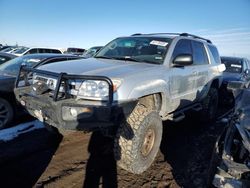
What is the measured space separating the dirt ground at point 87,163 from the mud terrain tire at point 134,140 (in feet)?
0.65

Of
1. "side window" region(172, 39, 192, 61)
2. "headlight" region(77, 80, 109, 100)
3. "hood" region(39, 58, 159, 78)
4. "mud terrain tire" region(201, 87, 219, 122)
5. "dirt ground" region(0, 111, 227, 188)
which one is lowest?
"dirt ground" region(0, 111, 227, 188)

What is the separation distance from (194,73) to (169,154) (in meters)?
1.74

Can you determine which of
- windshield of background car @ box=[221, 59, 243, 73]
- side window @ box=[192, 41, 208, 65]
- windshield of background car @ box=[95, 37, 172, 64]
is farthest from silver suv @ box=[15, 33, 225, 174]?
windshield of background car @ box=[221, 59, 243, 73]

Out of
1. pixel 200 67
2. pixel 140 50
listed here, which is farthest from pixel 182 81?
pixel 200 67

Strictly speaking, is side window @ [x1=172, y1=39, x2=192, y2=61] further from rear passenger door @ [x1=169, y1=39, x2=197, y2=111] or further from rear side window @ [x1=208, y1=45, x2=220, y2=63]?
rear side window @ [x1=208, y1=45, x2=220, y2=63]

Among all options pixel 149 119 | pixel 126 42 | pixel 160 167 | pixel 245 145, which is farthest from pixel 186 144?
pixel 245 145

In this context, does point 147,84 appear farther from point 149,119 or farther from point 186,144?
point 186,144

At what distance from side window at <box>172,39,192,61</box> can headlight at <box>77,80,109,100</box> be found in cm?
173

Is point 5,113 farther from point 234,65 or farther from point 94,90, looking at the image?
point 234,65

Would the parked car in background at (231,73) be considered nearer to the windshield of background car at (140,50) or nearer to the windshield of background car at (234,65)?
the windshield of background car at (234,65)

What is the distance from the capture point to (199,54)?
5.89 metres

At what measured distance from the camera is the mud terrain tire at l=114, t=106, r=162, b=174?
354cm

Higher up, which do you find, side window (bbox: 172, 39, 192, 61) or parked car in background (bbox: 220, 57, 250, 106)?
side window (bbox: 172, 39, 192, 61)

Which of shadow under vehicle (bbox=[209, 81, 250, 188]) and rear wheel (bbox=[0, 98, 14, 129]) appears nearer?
shadow under vehicle (bbox=[209, 81, 250, 188])
